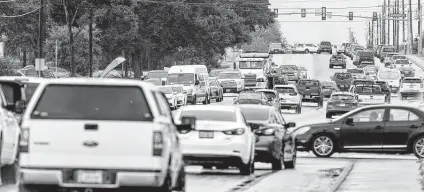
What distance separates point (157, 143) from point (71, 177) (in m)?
1.12

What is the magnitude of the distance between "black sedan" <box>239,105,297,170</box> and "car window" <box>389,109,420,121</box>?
5.10m

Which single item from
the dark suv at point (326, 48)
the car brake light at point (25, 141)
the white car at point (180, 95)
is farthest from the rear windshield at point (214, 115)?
the dark suv at point (326, 48)

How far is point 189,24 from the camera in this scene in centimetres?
11650

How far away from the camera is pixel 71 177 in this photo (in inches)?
574

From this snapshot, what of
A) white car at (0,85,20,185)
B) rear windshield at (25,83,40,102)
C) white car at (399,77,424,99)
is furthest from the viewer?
white car at (399,77,424,99)

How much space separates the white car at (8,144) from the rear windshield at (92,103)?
4438 millimetres

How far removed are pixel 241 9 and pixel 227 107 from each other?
133m

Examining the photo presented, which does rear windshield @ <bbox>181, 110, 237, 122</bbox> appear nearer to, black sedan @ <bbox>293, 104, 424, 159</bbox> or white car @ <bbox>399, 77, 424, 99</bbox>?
black sedan @ <bbox>293, 104, 424, 159</bbox>

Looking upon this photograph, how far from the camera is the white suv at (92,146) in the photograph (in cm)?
1448

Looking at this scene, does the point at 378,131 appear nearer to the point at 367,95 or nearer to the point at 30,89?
the point at 30,89

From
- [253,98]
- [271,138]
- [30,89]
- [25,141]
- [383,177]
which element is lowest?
[383,177]

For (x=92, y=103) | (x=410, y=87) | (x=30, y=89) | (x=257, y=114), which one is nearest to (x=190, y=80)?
(x=410, y=87)

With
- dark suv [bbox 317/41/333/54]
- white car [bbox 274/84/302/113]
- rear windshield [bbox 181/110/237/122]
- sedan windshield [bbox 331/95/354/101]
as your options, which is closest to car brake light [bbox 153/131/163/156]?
rear windshield [bbox 181/110/237/122]

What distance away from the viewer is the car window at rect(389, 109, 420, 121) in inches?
1271
